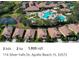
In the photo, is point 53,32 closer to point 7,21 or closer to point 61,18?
point 61,18

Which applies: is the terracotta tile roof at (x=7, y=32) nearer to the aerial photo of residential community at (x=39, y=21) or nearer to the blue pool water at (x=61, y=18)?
the aerial photo of residential community at (x=39, y=21)

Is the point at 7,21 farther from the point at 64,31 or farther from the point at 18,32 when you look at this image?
the point at 64,31

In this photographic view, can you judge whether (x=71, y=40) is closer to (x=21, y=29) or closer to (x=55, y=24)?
(x=55, y=24)

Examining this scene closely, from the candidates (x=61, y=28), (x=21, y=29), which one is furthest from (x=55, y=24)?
(x=21, y=29)

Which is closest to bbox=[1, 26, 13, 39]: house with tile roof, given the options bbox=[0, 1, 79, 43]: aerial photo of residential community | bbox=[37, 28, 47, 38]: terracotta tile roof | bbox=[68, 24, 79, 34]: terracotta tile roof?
bbox=[0, 1, 79, 43]: aerial photo of residential community

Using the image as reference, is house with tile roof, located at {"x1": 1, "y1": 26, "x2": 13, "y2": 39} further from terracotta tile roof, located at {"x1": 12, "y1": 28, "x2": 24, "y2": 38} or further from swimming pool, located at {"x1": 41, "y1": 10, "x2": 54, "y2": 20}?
swimming pool, located at {"x1": 41, "y1": 10, "x2": 54, "y2": 20}

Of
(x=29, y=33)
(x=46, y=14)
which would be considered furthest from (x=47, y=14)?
(x=29, y=33)

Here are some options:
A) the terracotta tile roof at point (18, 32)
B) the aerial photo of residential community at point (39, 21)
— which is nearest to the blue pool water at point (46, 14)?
the aerial photo of residential community at point (39, 21)

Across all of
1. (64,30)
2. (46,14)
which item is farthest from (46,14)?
(64,30)

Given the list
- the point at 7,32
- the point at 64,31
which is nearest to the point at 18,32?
the point at 7,32
